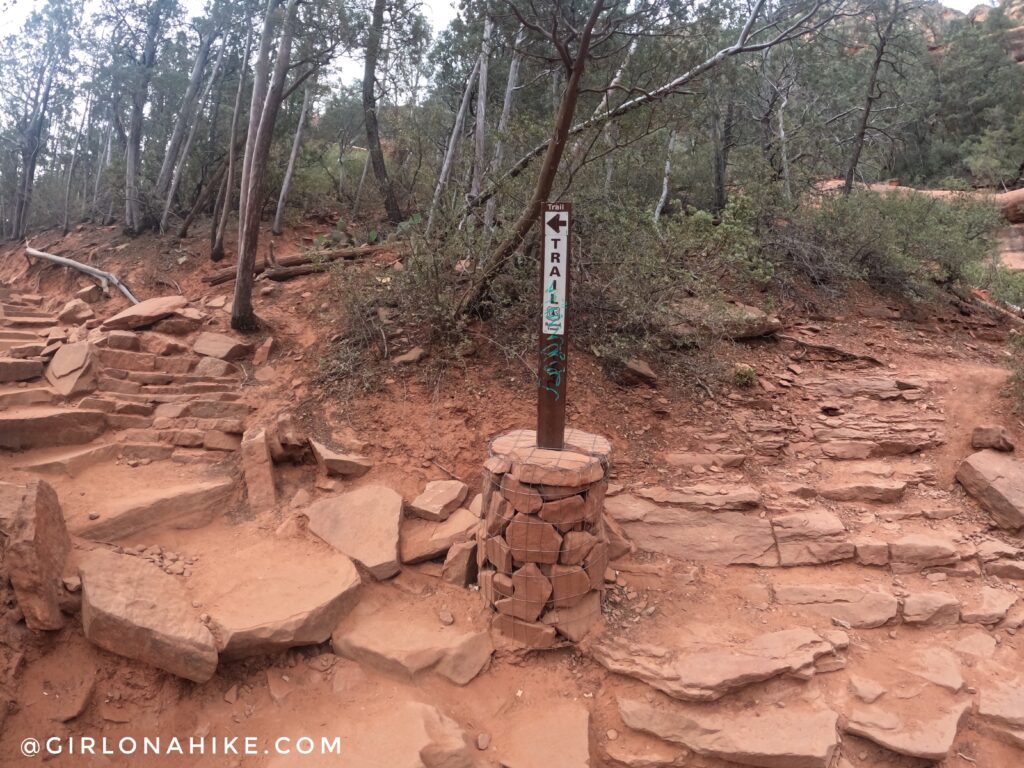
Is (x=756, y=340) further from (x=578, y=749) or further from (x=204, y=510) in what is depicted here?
(x=204, y=510)

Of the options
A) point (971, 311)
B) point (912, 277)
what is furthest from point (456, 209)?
point (971, 311)

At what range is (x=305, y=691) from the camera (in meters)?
3.13

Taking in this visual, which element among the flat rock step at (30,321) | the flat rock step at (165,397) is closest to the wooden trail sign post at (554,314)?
the flat rock step at (165,397)

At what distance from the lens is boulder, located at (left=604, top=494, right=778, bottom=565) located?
414cm

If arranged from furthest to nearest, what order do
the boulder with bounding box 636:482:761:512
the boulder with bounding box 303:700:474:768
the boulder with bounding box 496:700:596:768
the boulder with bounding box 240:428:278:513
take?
the boulder with bounding box 636:482:761:512, the boulder with bounding box 240:428:278:513, the boulder with bounding box 496:700:596:768, the boulder with bounding box 303:700:474:768

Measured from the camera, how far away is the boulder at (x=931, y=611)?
3.75 m

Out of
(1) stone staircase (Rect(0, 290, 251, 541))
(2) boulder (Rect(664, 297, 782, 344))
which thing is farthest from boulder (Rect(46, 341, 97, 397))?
A: (2) boulder (Rect(664, 297, 782, 344))

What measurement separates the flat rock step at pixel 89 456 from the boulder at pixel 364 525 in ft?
4.87

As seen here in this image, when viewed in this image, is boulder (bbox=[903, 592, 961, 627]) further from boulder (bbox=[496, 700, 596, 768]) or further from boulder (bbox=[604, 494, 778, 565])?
boulder (bbox=[496, 700, 596, 768])

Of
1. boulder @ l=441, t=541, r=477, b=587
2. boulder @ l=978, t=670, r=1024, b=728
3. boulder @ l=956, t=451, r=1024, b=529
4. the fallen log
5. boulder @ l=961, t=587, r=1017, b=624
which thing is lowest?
boulder @ l=978, t=670, r=1024, b=728

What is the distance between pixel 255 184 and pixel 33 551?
456cm

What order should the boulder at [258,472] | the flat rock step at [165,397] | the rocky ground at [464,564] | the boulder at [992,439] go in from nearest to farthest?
the rocky ground at [464,564], the boulder at [258,472], the boulder at [992,439], the flat rock step at [165,397]

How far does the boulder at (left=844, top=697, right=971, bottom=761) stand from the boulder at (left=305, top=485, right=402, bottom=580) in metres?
2.65

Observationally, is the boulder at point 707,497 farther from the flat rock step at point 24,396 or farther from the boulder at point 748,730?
the flat rock step at point 24,396
